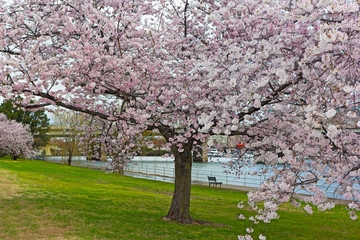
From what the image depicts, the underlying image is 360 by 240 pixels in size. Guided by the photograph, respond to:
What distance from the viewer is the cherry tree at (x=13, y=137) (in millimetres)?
39281

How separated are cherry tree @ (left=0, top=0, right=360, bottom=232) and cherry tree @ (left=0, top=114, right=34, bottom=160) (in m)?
34.5

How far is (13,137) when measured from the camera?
135 ft

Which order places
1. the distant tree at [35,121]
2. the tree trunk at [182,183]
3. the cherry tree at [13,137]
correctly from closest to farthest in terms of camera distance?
1. the tree trunk at [182,183]
2. the cherry tree at [13,137]
3. the distant tree at [35,121]

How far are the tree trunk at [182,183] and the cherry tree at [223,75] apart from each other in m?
0.03

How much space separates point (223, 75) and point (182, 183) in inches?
203

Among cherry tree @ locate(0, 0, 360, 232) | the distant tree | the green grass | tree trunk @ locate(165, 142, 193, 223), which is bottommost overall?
the green grass

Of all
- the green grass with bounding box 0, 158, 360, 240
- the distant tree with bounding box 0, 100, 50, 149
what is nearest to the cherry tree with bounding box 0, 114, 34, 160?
the distant tree with bounding box 0, 100, 50, 149

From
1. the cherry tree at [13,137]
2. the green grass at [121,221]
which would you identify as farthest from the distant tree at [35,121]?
the green grass at [121,221]

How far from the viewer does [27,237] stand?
24.5 feet

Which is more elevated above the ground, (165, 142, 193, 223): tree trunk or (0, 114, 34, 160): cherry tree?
(0, 114, 34, 160): cherry tree

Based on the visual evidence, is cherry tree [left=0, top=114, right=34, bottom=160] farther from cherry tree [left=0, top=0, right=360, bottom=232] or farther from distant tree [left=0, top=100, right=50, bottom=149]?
cherry tree [left=0, top=0, right=360, bottom=232]

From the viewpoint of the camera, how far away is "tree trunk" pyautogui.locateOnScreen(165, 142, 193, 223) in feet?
32.9

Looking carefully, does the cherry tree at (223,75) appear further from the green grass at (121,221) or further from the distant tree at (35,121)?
the distant tree at (35,121)

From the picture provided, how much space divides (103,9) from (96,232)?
6015 mm
